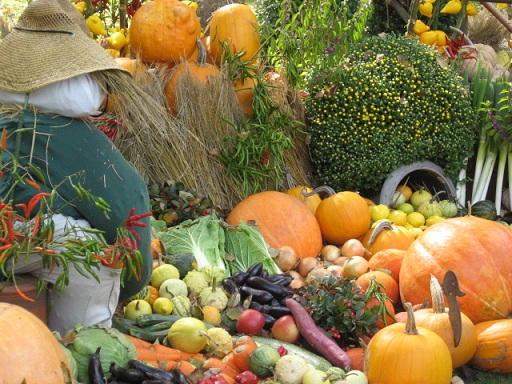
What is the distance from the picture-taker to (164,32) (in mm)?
6230

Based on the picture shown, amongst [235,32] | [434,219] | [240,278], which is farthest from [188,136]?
[434,219]

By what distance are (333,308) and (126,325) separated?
1.20 metres

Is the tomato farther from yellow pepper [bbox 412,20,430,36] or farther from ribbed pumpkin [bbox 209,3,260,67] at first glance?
yellow pepper [bbox 412,20,430,36]

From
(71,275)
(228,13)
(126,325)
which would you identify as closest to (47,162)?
(71,275)

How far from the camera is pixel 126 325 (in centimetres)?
404

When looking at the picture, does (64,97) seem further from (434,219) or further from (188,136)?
(434,219)

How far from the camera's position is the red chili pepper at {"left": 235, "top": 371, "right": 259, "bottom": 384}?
11.8 feet

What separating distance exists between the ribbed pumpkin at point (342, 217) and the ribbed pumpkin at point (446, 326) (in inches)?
71.9

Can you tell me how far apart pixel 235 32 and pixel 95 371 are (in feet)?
13.6

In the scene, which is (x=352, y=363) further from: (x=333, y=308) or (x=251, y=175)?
(x=251, y=175)

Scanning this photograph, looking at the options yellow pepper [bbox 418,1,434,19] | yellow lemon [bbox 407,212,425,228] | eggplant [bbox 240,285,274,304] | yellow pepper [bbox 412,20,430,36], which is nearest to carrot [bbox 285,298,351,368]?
eggplant [bbox 240,285,274,304]

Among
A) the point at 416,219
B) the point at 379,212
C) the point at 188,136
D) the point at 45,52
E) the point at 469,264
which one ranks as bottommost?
the point at 416,219

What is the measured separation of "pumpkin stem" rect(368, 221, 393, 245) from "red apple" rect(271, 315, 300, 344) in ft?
5.81

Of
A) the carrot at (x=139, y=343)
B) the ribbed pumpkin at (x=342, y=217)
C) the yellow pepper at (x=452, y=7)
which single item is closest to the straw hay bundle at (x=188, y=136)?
the ribbed pumpkin at (x=342, y=217)
